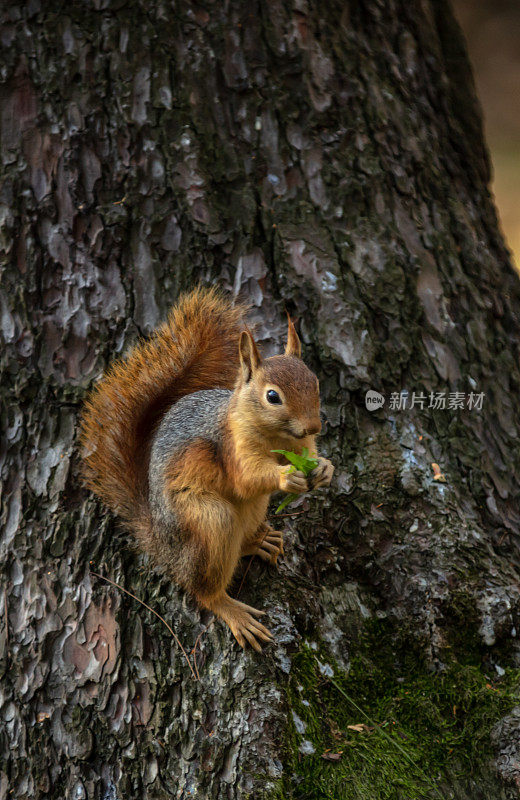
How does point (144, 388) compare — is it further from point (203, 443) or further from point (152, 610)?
point (152, 610)

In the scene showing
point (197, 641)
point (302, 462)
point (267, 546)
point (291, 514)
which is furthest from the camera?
point (291, 514)

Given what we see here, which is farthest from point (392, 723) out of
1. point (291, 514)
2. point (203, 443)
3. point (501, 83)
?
point (501, 83)

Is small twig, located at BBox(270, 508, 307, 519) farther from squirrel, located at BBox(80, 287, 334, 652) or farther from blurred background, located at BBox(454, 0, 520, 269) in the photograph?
blurred background, located at BBox(454, 0, 520, 269)

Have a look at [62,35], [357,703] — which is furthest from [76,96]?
[357,703]

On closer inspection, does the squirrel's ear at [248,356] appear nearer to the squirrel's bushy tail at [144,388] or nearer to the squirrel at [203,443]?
the squirrel at [203,443]

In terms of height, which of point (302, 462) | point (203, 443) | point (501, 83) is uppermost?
point (501, 83)

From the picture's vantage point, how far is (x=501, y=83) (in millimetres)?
5836

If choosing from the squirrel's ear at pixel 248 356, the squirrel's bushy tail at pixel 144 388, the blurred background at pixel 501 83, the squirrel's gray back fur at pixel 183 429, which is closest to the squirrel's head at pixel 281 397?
the squirrel's ear at pixel 248 356

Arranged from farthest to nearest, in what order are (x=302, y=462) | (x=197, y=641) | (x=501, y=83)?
(x=501, y=83) → (x=197, y=641) → (x=302, y=462)

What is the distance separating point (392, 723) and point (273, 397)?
85 centimetres

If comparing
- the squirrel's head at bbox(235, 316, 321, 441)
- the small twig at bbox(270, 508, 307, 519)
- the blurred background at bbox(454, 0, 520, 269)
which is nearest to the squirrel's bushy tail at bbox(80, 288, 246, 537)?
the squirrel's head at bbox(235, 316, 321, 441)

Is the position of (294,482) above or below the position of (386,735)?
above

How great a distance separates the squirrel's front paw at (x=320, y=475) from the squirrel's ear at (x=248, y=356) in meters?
0.28

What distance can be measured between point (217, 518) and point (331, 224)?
102 centimetres
